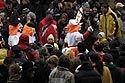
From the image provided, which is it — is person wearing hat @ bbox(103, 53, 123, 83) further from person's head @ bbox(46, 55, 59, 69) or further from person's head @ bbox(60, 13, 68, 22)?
person's head @ bbox(60, 13, 68, 22)

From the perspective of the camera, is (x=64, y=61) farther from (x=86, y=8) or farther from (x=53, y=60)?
(x=86, y=8)

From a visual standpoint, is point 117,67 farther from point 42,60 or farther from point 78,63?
point 42,60

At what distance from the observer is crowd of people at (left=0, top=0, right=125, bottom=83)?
10.6 m

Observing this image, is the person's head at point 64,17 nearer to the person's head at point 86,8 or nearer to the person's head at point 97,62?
the person's head at point 86,8

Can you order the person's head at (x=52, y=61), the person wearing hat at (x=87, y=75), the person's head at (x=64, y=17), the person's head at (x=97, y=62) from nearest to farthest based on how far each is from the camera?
the person wearing hat at (x=87, y=75) → the person's head at (x=97, y=62) → the person's head at (x=52, y=61) → the person's head at (x=64, y=17)

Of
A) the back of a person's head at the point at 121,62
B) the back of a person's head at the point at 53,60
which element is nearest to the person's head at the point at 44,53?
the back of a person's head at the point at 53,60

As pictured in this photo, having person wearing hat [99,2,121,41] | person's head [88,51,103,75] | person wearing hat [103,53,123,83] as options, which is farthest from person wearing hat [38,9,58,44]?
person's head [88,51,103,75]

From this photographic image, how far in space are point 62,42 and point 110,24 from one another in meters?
1.67

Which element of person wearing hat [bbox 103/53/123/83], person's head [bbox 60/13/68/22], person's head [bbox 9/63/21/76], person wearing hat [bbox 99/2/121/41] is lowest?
person wearing hat [bbox 103/53/123/83]

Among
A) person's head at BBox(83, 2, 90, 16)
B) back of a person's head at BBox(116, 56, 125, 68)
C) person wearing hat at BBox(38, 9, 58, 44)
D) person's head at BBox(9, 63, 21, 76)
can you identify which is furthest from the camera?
person's head at BBox(83, 2, 90, 16)

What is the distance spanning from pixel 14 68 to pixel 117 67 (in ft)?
8.00

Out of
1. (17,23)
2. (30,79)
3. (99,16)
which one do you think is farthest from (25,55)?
(99,16)

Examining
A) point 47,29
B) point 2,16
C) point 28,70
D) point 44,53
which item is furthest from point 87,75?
point 2,16

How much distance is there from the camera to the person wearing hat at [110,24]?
661 inches
